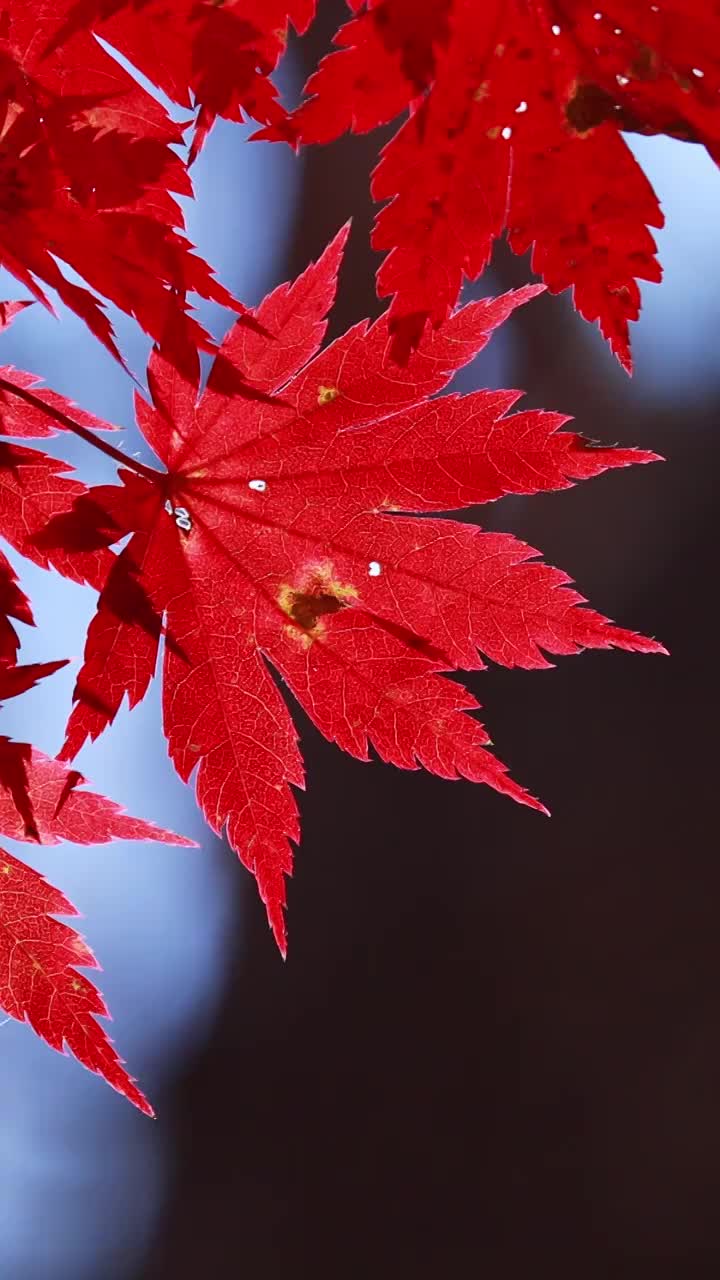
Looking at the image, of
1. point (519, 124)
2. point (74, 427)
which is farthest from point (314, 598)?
point (519, 124)

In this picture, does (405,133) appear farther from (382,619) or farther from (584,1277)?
(584,1277)

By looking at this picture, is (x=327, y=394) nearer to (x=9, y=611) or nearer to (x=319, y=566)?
(x=319, y=566)

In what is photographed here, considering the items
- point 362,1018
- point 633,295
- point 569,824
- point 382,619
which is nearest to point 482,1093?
point 362,1018

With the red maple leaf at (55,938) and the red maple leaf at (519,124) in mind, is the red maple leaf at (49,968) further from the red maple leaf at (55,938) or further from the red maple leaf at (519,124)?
the red maple leaf at (519,124)

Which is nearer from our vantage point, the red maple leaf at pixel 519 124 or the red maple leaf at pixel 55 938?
the red maple leaf at pixel 519 124

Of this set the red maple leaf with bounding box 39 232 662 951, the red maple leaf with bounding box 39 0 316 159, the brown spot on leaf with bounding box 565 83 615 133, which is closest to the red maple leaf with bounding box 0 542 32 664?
the red maple leaf with bounding box 39 232 662 951

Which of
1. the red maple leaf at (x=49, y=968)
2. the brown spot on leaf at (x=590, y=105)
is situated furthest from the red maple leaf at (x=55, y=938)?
the brown spot on leaf at (x=590, y=105)

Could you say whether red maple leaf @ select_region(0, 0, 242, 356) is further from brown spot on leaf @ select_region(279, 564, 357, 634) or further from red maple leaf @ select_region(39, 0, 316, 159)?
brown spot on leaf @ select_region(279, 564, 357, 634)
